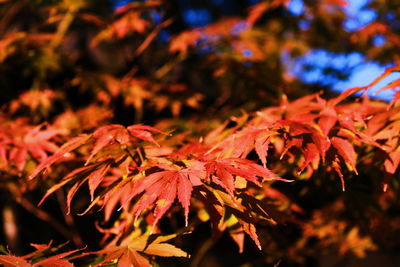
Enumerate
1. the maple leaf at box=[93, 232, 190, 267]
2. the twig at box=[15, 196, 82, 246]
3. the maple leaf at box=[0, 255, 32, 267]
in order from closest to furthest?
the maple leaf at box=[0, 255, 32, 267] → the maple leaf at box=[93, 232, 190, 267] → the twig at box=[15, 196, 82, 246]

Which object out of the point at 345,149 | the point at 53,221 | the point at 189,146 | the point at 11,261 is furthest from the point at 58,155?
the point at 53,221

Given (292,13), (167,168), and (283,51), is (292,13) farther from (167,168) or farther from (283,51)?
(167,168)

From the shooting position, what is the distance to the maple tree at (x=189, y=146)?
80cm

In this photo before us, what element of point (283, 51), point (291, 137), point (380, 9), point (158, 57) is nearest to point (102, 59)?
point (158, 57)

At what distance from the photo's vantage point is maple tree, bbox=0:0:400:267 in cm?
80

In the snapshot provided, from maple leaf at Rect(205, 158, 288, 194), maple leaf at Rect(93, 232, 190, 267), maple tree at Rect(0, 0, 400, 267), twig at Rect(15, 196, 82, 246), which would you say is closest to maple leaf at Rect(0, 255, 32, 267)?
maple tree at Rect(0, 0, 400, 267)

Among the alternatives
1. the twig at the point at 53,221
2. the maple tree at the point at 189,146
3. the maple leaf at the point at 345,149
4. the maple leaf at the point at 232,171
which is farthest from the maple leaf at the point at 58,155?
the twig at the point at 53,221

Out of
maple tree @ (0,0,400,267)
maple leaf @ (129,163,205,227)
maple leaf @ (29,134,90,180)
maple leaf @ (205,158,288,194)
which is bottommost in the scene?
maple tree @ (0,0,400,267)

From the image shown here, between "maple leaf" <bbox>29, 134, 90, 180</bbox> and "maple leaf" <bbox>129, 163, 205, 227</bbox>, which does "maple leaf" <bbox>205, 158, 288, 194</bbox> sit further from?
"maple leaf" <bbox>29, 134, 90, 180</bbox>

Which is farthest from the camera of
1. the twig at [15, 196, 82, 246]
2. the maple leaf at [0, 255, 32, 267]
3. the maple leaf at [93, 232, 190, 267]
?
the twig at [15, 196, 82, 246]

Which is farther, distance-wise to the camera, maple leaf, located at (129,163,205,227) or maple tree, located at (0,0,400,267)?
maple tree, located at (0,0,400,267)

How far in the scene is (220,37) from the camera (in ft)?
7.99

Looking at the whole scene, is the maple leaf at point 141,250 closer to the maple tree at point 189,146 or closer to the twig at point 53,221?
the maple tree at point 189,146

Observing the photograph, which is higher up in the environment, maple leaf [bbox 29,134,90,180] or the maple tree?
maple leaf [bbox 29,134,90,180]
